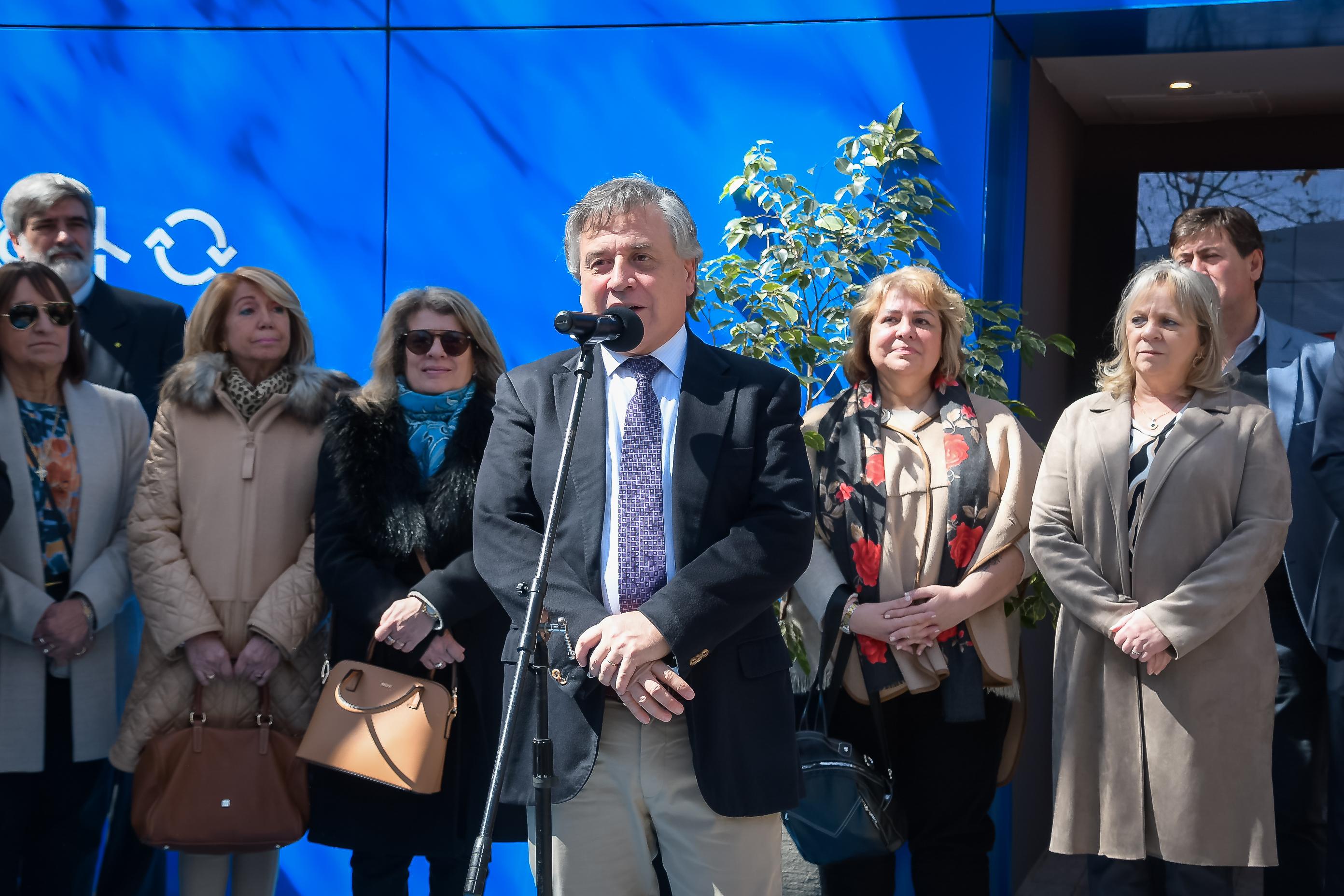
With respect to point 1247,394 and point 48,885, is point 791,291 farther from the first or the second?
point 48,885

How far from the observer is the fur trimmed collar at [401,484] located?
3.75 metres

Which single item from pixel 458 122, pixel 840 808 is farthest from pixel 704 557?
pixel 458 122

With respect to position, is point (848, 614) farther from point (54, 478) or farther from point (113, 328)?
point (113, 328)

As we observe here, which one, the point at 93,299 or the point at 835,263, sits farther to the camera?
the point at 93,299

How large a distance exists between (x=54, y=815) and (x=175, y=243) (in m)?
2.28

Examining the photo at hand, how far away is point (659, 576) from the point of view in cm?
278

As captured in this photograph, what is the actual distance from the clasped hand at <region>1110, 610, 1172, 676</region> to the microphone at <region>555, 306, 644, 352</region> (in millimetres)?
1646

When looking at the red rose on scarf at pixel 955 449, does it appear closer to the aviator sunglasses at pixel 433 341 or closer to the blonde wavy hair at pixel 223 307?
the aviator sunglasses at pixel 433 341

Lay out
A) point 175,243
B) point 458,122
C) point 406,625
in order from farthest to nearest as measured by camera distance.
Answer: point 175,243, point 458,122, point 406,625

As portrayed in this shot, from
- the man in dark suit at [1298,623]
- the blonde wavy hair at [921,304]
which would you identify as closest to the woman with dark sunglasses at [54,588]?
the blonde wavy hair at [921,304]

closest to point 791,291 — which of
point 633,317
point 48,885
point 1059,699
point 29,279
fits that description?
point 1059,699

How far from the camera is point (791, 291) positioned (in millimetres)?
4426

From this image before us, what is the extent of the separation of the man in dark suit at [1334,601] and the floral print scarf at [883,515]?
91 centimetres

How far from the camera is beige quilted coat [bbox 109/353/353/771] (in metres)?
3.87
